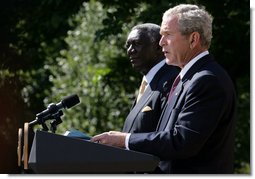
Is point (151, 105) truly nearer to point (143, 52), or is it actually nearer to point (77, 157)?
point (143, 52)

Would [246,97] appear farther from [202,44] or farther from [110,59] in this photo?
[202,44]

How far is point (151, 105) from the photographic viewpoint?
4316 mm

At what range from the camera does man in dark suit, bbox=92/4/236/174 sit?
341 centimetres

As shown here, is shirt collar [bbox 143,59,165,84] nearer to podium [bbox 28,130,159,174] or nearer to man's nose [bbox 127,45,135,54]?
man's nose [bbox 127,45,135,54]

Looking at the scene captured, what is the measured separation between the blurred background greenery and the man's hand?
14.2ft

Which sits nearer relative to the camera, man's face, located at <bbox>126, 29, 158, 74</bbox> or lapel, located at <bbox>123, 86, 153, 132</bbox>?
lapel, located at <bbox>123, 86, 153, 132</bbox>

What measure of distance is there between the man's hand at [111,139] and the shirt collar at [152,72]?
112 cm

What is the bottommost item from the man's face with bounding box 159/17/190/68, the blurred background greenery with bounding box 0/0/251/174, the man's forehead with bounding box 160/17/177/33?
the blurred background greenery with bounding box 0/0/251/174

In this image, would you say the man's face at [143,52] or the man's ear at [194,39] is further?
the man's face at [143,52]

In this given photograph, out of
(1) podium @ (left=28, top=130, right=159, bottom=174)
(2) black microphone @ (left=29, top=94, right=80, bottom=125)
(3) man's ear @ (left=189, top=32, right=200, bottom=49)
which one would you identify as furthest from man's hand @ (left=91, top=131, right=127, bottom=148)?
(3) man's ear @ (left=189, top=32, right=200, bottom=49)

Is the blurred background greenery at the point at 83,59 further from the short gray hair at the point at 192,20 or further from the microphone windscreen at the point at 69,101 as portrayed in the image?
the short gray hair at the point at 192,20

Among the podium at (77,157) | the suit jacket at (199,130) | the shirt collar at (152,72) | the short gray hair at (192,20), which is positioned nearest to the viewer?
the podium at (77,157)

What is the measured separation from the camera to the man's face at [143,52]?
4762mm

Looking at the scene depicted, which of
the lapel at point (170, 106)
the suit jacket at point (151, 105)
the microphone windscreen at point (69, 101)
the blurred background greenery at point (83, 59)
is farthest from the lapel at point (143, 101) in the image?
the blurred background greenery at point (83, 59)
